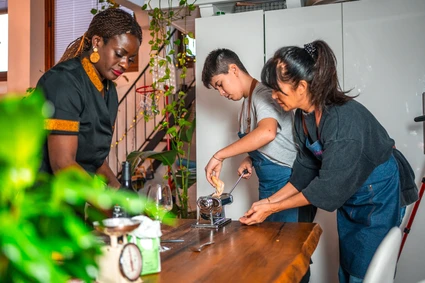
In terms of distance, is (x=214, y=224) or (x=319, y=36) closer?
(x=214, y=224)

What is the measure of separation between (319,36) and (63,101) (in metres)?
2.02

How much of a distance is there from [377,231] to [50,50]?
20.7ft

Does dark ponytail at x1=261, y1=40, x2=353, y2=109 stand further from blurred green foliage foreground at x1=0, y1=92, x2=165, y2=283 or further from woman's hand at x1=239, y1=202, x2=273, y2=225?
blurred green foliage foreground at x1=0, y1=92, x2=165, y2=283

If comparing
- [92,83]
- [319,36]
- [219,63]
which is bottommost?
[92,83]

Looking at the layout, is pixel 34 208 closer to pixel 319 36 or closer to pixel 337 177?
pixel 337 177

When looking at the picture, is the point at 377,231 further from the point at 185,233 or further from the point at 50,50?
the point at 50,50

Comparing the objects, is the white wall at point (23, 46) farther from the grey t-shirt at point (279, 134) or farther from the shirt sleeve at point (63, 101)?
the shirt sleeve at point (63, 101)

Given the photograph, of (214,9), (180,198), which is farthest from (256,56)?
(180,198)

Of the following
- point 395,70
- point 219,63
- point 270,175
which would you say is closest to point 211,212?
point 270,175

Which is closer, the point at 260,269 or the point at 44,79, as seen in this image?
the point at 260,269

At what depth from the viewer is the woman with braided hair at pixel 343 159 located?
165 centimetres

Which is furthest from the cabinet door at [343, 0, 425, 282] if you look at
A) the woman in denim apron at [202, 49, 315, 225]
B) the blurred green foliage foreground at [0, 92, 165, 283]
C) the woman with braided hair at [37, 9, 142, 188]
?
the blurred green foliage foreground at [0, 92, 165, 283]

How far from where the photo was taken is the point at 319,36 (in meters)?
3.12

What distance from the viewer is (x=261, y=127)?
215 centimetres
